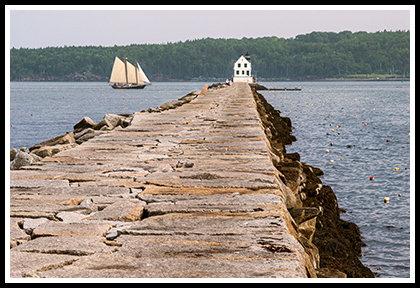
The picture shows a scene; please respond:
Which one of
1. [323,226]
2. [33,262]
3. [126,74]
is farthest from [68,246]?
[126,74]

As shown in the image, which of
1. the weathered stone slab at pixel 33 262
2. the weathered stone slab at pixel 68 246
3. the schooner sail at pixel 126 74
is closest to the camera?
the weathered stone slab at pixel 33 262

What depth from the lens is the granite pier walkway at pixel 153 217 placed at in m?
2.92

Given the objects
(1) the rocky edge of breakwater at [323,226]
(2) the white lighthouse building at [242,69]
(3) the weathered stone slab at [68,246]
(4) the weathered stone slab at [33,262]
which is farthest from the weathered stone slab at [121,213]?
(2) the white lighthouse building at [242,69]

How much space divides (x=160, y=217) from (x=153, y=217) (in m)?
0.06

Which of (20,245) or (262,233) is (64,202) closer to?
(20,245)

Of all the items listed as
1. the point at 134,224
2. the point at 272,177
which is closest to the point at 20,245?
the point at 134,224

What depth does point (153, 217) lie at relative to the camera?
3877mm

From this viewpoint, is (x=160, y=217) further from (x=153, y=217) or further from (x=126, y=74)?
(x=126, y=74)

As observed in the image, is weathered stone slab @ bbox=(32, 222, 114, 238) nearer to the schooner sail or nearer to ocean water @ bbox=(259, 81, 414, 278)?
ocean water @ bbox=(259, 81, 414, 278)

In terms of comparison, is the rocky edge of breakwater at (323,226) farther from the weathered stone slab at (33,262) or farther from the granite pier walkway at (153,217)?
the weathered stone slab at (33,262)

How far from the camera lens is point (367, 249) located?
27.1 ft

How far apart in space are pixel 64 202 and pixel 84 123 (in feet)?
43.2

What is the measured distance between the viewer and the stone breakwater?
2941 mm

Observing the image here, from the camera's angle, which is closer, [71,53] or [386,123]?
[386,123]
